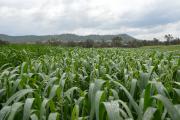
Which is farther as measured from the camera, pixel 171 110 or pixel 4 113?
pixel 4 113

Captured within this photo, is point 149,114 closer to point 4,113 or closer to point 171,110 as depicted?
point 171,110

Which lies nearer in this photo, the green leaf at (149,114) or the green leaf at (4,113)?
the green leaf at (149,114)

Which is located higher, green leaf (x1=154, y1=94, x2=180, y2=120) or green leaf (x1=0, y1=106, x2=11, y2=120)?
green leaf (x1=154, y1=94, x2=180, y2=120)

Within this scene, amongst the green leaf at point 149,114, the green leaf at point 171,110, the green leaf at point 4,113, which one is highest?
the green leaf at point 171,110

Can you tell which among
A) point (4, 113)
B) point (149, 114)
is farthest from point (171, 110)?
point (4, 113)

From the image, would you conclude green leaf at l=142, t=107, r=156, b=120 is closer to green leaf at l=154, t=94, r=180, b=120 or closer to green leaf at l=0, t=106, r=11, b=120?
green leaf at l=154, t=94, r=180, b=120

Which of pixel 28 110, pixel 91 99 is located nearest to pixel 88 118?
pixel 91 99

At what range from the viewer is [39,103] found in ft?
8.38

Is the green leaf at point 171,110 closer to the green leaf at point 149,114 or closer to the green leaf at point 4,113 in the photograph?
the green leaf at point 149,114

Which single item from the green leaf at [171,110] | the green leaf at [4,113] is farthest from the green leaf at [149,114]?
the green leaf at [4,113]

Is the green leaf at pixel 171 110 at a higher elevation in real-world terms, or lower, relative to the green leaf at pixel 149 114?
higher

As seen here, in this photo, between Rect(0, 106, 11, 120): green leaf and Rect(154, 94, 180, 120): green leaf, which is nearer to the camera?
Rect(154, 94, 180, 120): green leaf

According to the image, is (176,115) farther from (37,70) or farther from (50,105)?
(37,70)

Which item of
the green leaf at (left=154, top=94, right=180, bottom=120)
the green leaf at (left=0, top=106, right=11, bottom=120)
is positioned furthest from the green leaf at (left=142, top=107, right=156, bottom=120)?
the green leaf at (left=0, top=106, right=11, bottom=120)
